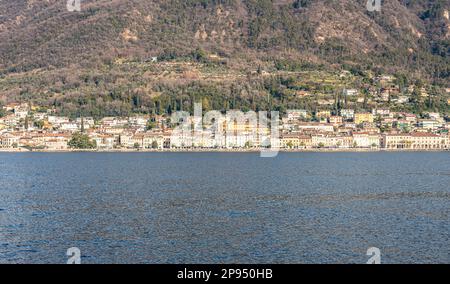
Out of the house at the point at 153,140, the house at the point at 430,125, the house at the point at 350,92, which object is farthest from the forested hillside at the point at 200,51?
the house at the point at 430,125

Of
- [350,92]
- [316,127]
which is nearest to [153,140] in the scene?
[316,127]

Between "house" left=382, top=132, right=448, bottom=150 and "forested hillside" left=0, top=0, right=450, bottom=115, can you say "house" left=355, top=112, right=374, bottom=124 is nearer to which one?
"house" left=382, top=132, right=448, bottom=150

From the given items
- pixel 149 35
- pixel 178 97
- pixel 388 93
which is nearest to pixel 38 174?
pixel 178 97

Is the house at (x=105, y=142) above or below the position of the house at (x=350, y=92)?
below

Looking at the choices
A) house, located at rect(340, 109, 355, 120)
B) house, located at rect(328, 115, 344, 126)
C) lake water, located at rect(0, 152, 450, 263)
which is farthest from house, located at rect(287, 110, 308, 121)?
lake water, located at rect(0, 152, 450, 263)

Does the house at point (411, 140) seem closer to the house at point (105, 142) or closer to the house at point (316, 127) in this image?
the house at point (316, 127)

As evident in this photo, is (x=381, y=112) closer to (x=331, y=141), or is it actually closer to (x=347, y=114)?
(x=347, y=114)

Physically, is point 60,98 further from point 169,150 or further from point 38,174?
point 38,174

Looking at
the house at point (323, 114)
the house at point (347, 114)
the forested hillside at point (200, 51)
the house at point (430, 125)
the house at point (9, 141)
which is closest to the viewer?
the house at point (9, 141)
